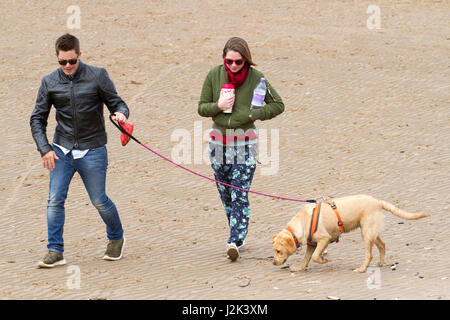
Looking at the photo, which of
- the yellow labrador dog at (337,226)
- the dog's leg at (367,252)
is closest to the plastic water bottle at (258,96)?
the yellow labrador dog at (337,226)

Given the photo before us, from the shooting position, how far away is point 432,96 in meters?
15.4

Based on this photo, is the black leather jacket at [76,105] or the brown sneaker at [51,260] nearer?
the black leather jacket at [76,105]

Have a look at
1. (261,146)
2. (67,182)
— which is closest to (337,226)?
(67,182)

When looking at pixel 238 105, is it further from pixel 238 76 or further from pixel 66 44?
pixel 66 44

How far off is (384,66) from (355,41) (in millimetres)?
1933

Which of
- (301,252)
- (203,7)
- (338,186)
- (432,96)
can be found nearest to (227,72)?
(301,252)

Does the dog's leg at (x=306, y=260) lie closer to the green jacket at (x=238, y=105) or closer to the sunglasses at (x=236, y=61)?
the green jacket at (x=238, y=105)

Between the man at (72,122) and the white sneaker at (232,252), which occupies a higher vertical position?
the man at (72,122)

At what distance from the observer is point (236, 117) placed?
25.8ft

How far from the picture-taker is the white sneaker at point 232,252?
805 cm

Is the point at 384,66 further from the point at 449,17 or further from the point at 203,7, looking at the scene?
the point at 203,7

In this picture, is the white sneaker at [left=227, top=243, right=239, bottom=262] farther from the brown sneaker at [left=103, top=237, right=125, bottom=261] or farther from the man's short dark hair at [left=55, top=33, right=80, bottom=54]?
the man's short dark hair at [left=55, top=33, right=80, bottom=54]

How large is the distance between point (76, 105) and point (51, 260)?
5.07 feet

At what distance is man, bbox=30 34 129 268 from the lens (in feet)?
24.6
